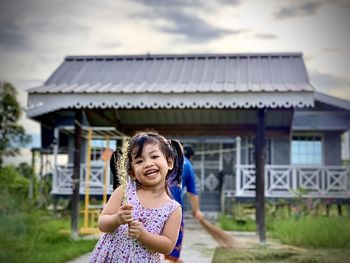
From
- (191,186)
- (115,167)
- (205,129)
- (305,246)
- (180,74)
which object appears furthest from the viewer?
(180,74)

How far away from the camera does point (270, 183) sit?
17.0 meters

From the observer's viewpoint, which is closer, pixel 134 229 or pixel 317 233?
pixel 134 229

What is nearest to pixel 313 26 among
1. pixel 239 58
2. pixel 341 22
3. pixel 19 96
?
pixel 341 22

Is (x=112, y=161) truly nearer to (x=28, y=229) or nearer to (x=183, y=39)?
(x=28, y=229)

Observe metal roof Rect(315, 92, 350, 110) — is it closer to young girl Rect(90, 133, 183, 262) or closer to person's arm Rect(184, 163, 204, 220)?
person's arm Rect(184, 163, 204, 220)

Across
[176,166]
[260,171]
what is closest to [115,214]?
[176,166]

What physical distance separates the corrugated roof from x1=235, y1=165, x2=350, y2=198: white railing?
307 centimetres

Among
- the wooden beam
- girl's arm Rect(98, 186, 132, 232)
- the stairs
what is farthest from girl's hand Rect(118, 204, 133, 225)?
the stairs

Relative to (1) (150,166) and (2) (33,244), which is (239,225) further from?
(1) (150,166)

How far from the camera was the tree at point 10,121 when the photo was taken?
19375 mm

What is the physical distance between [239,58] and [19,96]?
735 centimetres

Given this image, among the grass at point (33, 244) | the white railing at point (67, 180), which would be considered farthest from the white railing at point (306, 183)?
the grass at point (33, 244)

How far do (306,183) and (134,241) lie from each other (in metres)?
14.2

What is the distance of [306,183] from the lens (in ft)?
54.5
